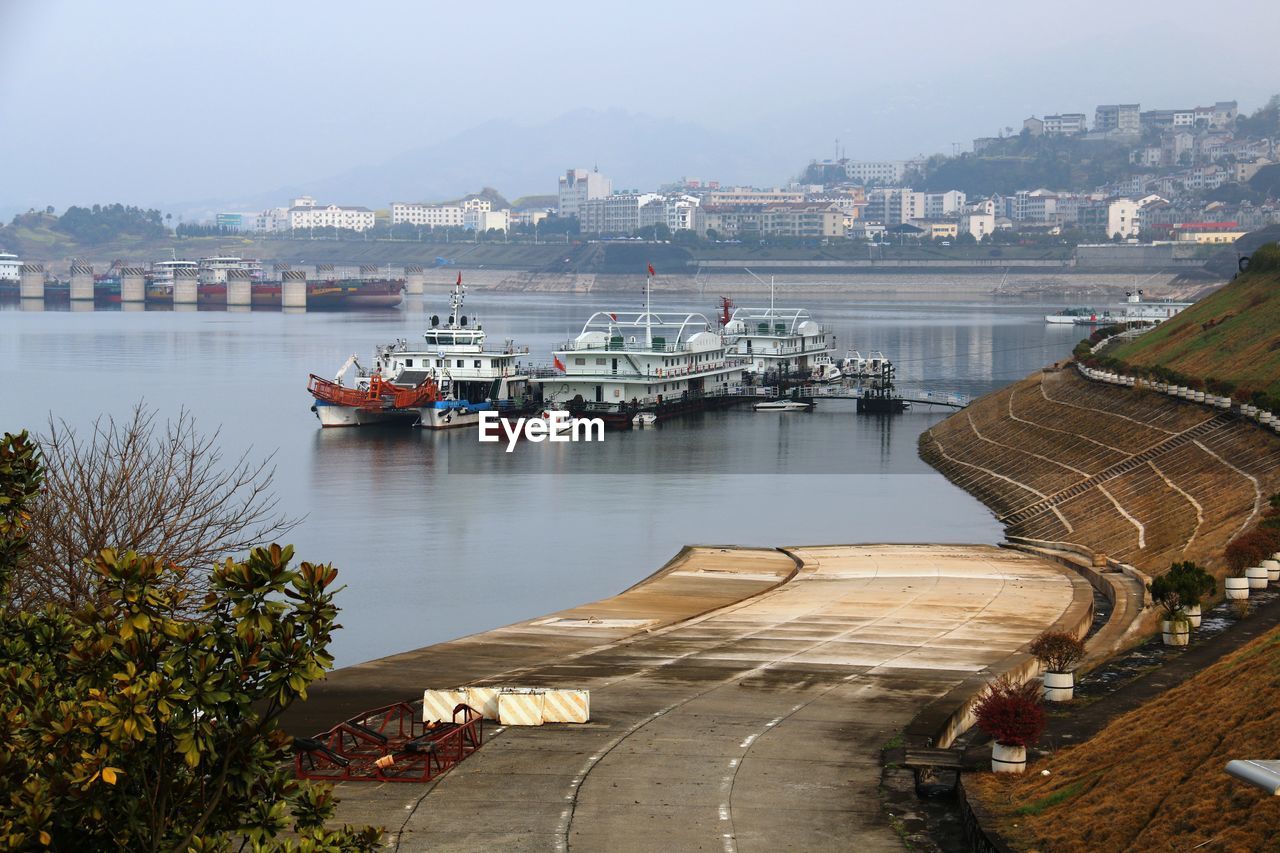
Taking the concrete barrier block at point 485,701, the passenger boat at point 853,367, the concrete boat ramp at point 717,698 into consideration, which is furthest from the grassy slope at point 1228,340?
the concrete barrier block at point 485,701

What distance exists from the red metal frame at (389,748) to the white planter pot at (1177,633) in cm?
897

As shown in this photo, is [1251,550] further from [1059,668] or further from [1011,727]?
[1011,727]

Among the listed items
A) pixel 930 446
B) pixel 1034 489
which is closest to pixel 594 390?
pixel 930 446

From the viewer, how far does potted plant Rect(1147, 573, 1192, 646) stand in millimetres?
20906

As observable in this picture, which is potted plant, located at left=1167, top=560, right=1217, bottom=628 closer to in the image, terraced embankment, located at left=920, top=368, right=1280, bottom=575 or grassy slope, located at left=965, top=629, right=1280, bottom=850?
grassy slope, located at left=965, top=629, right=1280, bottom=850

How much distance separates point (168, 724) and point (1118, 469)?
138 feet

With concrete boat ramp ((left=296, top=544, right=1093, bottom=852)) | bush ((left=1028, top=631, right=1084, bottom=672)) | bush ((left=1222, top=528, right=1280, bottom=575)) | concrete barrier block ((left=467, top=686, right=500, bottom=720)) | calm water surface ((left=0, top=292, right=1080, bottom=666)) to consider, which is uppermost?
bush ((left=1222, top=528, right=1280, bottom=575))

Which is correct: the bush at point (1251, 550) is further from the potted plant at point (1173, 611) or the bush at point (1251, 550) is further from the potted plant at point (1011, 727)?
the potted plant at point (1011, 727)

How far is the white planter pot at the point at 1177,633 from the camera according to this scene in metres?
20.9

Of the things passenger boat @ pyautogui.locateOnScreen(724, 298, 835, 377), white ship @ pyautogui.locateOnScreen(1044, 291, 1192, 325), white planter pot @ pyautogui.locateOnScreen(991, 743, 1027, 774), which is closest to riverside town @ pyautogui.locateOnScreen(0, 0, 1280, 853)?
white planter pot @ pyautogui.locateOnScreen(991, 743, 1027, 774)

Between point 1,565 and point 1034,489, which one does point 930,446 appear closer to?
point 1034,489

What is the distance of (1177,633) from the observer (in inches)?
822

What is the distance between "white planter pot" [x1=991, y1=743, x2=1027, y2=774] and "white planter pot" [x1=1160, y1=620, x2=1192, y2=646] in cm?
558

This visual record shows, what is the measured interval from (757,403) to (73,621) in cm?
7735
